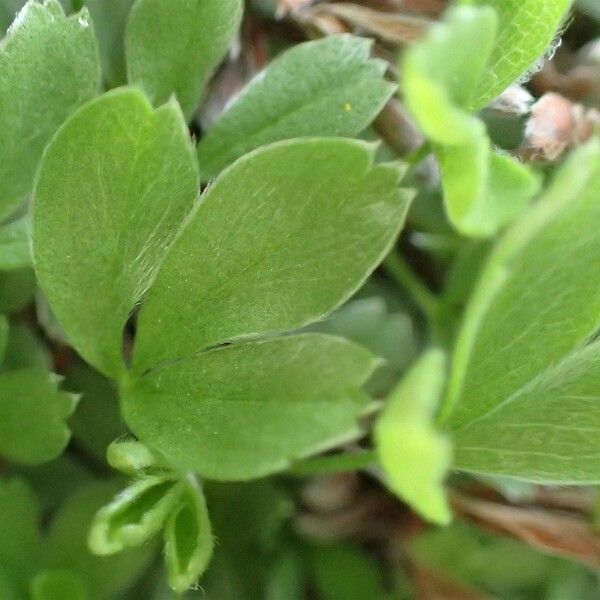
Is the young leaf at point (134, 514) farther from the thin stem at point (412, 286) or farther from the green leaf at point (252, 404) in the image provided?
the thin stem at point (412, 286)

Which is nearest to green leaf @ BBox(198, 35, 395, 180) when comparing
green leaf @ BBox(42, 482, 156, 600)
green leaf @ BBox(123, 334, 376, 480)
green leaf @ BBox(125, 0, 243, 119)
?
green leaf @ BBox(125, 0, 243, 119)

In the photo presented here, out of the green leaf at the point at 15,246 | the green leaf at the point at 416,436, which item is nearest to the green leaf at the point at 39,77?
the green leaf at the point at 15,246

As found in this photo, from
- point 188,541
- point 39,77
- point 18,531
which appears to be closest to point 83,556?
point 18,531

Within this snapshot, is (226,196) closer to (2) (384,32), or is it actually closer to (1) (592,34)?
(2) (384,32)

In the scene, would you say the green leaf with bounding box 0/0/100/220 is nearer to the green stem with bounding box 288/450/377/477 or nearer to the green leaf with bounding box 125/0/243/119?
the green leaf with bounding box 125/0/243/119

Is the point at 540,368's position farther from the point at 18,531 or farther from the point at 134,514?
the point at 18,531
